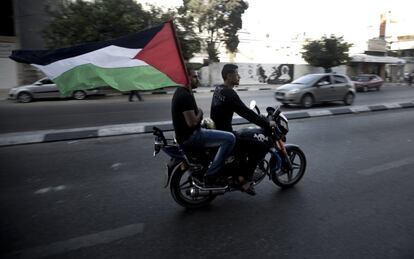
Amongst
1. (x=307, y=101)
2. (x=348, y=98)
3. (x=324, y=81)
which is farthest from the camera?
(x=348, y=98)

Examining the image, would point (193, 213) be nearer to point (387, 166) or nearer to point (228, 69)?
point (228, 69)

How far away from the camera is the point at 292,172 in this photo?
5188 mm

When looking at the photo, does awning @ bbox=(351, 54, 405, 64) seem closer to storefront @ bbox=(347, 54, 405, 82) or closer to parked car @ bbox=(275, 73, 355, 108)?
storefront @ bbox=(347, 54, 405, 82)

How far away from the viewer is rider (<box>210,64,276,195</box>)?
423 cm

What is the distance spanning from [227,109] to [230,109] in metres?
0.04

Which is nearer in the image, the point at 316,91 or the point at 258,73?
the point at 316,91

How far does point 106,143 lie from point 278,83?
1257 inches

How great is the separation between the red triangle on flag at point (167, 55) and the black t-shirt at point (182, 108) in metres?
0.19

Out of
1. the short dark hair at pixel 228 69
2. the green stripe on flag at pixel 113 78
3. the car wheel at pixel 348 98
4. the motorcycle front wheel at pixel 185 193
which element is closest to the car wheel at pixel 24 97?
the car wheel at pixel 348 98

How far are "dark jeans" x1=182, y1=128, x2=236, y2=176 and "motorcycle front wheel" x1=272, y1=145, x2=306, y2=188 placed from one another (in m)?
1.07

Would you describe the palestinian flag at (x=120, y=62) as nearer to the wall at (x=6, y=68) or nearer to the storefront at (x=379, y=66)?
the wall at (x=6, y=68)

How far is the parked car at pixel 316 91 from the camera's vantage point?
589 inches

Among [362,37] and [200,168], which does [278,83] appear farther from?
[200,168]

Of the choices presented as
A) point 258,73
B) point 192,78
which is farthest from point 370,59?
A: point 192,78
